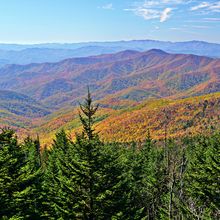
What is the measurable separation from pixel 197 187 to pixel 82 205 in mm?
15464

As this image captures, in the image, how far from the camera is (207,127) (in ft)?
646

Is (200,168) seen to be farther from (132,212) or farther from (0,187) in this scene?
(0,187)

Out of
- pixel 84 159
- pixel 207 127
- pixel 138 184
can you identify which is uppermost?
pixel 84 159

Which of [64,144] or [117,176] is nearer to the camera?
[117,176]

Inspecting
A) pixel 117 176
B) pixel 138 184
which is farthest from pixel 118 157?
pixel 138 184

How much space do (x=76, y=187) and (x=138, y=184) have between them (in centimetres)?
2326

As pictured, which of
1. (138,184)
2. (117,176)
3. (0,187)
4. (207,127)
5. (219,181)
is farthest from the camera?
(207,127)

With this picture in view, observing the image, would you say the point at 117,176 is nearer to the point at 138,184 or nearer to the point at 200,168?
the point at 200,168

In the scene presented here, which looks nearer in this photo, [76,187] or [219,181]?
[76,187]

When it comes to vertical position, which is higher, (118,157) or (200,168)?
(118,157)

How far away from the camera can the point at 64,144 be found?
4881cm

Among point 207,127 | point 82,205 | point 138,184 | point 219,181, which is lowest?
point 207,127

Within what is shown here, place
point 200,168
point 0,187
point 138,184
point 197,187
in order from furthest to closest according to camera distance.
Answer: point 138,184 → point 200,168 → point 197,187 → point 0,187

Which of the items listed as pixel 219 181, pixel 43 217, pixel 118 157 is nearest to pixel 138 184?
pixel 219 181
